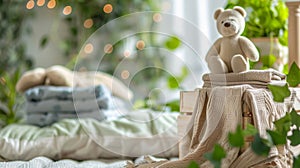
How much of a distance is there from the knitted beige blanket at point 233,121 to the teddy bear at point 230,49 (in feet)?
0.38

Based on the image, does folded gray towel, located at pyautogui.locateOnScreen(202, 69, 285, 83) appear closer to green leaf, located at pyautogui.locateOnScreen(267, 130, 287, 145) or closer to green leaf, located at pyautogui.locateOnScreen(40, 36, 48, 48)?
green leaf, located at pyautogui.locateOnScreen(267, 130, 287, 145)

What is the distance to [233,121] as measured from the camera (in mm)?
1350

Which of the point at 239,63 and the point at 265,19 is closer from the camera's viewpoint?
the point at 239,63

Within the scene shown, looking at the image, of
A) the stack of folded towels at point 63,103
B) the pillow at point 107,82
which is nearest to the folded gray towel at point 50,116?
the stack of folded towels at point 63,103

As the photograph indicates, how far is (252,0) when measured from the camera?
6.75 feet

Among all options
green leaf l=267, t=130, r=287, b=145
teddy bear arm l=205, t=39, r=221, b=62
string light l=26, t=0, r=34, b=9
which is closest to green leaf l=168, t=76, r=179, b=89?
string light l=26, t=0, r=34, b=9

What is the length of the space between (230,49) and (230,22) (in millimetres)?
68

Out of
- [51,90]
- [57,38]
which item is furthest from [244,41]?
[57,38]

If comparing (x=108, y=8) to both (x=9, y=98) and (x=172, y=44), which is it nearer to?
(x=172, y=44)

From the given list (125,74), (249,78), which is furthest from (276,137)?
(125,74)

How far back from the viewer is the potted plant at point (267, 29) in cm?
192

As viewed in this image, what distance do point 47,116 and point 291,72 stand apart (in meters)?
1.39

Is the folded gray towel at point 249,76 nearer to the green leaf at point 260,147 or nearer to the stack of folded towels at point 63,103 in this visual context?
the green leaf at point 260,147

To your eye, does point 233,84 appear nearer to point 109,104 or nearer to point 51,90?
point 109,104
